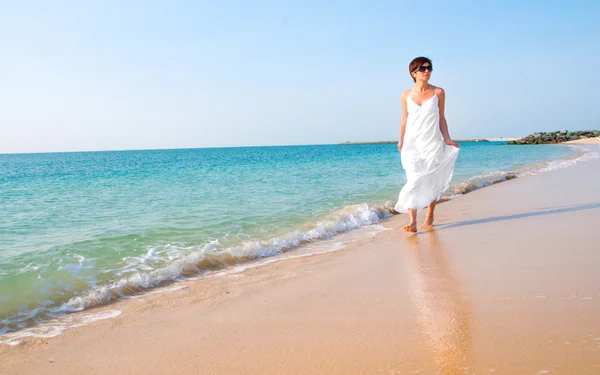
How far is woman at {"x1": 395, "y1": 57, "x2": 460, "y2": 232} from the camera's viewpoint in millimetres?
5570

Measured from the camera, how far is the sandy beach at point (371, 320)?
222 cm

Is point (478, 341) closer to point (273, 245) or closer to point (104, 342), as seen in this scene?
point (104, 342)

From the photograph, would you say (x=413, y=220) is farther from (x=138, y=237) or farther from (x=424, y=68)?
(x=138, y=237)

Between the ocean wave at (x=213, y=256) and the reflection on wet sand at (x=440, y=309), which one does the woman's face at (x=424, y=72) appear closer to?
the reflection on wet sand at (x=440, y=309)

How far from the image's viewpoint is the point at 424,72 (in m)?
5.41

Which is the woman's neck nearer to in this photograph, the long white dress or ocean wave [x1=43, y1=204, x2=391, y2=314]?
the long white dress

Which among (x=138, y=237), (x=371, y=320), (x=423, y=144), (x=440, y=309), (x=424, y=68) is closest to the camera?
(x=371, y=320)

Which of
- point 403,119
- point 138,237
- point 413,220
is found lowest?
point 138,237

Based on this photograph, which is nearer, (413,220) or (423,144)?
(423,144)

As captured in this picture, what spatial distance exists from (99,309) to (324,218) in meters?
4.48

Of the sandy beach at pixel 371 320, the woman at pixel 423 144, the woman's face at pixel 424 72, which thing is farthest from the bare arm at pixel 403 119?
the sandy beach at pixel 371 320

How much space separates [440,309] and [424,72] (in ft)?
11.2

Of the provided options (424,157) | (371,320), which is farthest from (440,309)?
(424,157)

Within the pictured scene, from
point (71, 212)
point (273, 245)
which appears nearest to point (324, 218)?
point (273, 245)
